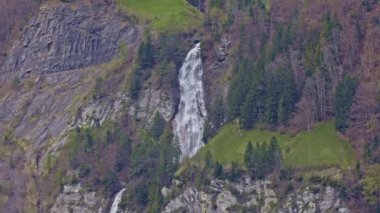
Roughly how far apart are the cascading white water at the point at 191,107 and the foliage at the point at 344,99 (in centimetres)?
2111

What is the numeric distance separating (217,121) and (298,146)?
1680 centimetres

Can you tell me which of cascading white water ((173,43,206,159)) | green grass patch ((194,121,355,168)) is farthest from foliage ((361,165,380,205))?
cascading white water ((173,43,206,159))

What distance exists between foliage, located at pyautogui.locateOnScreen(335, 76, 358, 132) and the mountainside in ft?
0.55

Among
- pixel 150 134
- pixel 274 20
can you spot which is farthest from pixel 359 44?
pixel 150 134

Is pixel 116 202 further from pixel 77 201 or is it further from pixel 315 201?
pixel 315 201

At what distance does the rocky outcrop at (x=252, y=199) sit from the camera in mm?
155625

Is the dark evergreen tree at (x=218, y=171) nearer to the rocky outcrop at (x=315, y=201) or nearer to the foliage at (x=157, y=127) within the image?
the rocky outcrop at (x=315, y=201)

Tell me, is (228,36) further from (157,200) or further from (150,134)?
(157,200)

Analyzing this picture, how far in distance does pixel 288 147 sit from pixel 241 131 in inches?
367

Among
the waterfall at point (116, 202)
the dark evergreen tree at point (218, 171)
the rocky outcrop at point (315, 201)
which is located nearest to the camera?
the rocky outcrop at point (315, 201)

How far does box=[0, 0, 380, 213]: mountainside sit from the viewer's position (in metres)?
160

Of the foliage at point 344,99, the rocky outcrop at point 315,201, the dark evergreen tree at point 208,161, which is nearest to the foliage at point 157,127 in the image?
→ the dark evergreen tree at point 208,161

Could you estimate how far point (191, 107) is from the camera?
601 ft

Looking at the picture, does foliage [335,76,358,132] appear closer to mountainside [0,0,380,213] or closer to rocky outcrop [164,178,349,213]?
mountainside [0,0,380,213]
